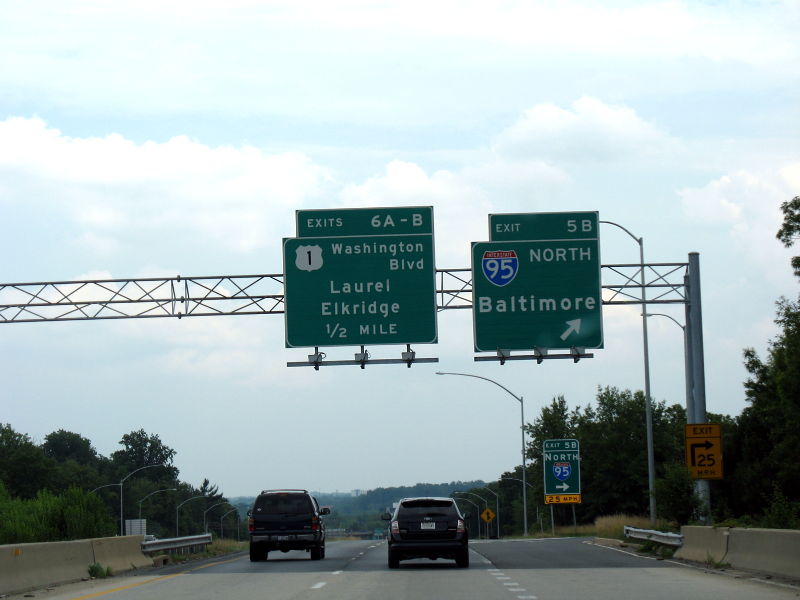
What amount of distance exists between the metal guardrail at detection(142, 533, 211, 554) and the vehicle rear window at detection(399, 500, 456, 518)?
7565 millimetres

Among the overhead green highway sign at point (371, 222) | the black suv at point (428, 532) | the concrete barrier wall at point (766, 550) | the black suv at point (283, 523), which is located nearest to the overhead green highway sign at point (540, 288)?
the overhead green highway sign at point (371, 222)

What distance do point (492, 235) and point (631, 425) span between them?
69845 mm

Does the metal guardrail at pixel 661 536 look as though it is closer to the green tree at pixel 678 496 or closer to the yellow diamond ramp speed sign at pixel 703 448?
the green tree at pixel 678 496

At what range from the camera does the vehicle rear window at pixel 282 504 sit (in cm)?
3306

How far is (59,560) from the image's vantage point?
23.5 metres

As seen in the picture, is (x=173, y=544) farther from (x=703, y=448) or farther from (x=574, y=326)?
(x=703, y=448)

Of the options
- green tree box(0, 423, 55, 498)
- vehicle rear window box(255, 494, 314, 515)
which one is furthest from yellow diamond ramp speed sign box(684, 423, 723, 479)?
green tree box(0, 423, 55, 498)

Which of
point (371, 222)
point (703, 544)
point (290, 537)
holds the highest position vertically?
point (371, 222)

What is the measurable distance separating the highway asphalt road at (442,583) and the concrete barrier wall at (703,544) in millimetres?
629

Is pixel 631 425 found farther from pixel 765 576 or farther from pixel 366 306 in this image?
pixel 765 576

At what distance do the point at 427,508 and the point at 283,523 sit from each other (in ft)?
24.2

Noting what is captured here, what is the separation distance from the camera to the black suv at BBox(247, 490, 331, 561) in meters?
32.9

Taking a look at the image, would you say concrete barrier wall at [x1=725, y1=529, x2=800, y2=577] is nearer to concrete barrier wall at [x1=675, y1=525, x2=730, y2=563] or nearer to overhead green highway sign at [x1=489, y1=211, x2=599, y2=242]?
concrete barrier wall at [x1=675, y1=525, x2=730, y2=563]

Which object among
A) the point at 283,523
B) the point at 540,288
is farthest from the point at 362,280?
the point at 283,523
